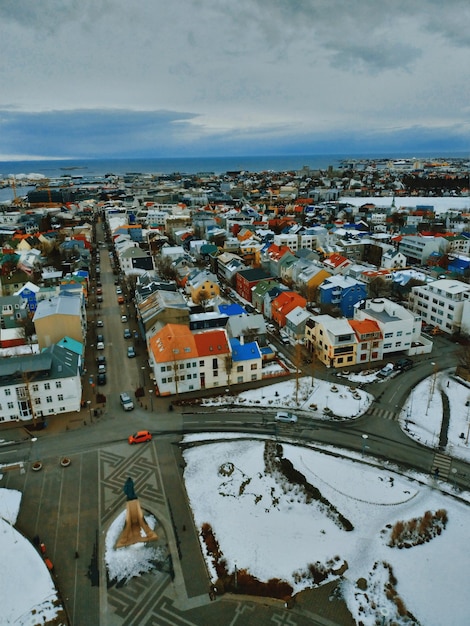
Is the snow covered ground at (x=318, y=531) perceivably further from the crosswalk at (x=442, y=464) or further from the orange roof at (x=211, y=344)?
the orange roof at (x=211, y=344)

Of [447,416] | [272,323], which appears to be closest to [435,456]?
[447,416]

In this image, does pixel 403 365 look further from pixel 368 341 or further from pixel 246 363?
pixel 246 363

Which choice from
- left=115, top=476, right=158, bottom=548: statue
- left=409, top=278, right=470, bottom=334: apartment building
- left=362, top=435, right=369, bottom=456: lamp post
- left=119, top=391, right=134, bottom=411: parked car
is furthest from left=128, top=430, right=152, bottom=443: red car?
left=409, top=278, right=470, bottom=334: apartment building

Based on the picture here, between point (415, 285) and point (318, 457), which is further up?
point (415, 285)

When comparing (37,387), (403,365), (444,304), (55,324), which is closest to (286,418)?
(403,365)

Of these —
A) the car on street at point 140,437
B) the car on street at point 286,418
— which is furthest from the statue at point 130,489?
the car on street at point 286,418

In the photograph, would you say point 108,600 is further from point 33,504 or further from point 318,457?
point 318,457

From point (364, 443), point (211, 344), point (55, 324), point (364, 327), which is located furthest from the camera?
point (55, 324)
